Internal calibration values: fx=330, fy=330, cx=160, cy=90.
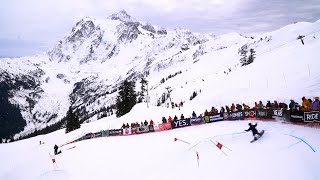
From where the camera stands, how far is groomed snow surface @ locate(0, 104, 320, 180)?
22.2m

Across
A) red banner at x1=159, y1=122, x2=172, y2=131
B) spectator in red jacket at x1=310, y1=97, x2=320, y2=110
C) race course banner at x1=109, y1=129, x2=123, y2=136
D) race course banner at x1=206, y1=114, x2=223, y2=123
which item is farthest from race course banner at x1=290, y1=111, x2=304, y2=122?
race course banner at x1=109, y1=129, x2=123, y2=136

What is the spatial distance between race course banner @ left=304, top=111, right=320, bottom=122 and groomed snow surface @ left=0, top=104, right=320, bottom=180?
2.57ft

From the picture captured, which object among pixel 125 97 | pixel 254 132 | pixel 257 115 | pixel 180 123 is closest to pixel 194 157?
pixel 254 132

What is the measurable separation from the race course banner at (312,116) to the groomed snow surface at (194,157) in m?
0.78

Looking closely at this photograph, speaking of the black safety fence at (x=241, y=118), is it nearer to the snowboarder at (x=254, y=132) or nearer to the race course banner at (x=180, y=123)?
the race course banner at (x=180, y=123)

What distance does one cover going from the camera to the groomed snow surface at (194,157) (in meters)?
22.2

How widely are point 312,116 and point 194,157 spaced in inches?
416

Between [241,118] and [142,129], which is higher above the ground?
[241,118]

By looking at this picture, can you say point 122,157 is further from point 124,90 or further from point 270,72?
point 124,90

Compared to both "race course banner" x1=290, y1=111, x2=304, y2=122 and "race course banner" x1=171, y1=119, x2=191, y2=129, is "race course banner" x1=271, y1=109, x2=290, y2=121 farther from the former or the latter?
"race course banner" x1=171, y1=119, x2=191, y2=129

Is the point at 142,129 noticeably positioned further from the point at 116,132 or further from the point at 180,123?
the point at 180,123

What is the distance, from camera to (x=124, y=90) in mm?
84688

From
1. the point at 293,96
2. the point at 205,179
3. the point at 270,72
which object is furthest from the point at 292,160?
the point at 270,72

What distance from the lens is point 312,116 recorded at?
25.8m
